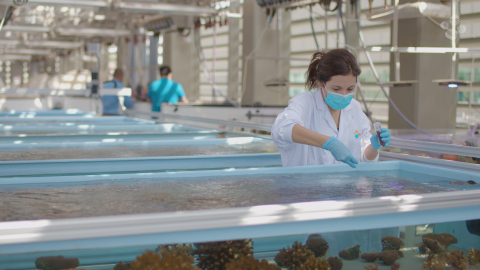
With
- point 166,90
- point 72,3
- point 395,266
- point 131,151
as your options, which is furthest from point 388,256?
point 166,90

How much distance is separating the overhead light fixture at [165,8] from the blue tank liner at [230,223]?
17.8ft

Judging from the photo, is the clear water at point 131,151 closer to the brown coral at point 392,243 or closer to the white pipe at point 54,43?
the brown coral at point 392,243

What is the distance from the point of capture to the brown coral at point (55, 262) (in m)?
1.20

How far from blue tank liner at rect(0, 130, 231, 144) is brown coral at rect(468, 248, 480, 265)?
2226 mm

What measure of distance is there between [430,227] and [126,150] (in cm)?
183

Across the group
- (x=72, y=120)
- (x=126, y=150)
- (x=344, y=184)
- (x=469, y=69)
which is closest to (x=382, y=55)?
(x=469, y=69)

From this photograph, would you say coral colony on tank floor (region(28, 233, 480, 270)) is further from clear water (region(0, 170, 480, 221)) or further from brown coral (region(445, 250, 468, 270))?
clear water (region(0, 170, 480, 221))

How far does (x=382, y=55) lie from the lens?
316 inches

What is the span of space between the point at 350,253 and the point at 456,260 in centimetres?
31

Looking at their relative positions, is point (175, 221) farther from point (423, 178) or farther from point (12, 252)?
point (423, 178)

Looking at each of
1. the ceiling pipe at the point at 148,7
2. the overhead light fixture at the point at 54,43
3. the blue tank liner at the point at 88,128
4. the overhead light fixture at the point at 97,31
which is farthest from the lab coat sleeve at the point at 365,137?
the overhead light fixture at the point at 54,43

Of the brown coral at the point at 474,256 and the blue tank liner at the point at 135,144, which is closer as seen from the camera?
the brown coral at the point at 474,256

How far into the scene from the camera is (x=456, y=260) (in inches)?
59.0

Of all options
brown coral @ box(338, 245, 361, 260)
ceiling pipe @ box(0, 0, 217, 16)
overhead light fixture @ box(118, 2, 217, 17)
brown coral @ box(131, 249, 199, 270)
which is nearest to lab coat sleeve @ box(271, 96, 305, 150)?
brown coral @ box(338, 245, 361, 260)
